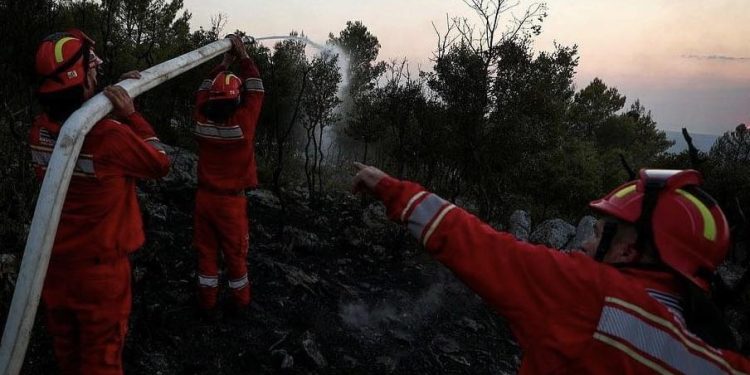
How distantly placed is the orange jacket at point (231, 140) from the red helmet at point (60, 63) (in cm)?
184

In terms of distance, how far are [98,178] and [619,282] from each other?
2.57 meters

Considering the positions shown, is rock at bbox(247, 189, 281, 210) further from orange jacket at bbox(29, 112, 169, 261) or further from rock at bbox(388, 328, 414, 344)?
orange jacket at bbox(29, 112, 169, 261)

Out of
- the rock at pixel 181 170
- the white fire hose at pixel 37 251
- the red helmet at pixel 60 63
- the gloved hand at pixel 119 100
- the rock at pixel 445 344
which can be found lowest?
the rock at pixel 445 344

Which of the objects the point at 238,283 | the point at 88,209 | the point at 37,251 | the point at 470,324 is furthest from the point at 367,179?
the point at 470,324

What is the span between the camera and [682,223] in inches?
55.2

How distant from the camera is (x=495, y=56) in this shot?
12.1 meters

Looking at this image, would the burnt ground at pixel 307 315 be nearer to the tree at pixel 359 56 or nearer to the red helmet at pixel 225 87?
the red helmet at pixel 225 87

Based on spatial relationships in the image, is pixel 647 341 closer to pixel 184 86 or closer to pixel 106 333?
pixel 106 333

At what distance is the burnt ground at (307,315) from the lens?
13.2ft

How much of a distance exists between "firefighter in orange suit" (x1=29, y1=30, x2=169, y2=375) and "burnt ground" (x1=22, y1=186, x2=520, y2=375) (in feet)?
3.75

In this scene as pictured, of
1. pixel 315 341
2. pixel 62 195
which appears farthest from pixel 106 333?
pixel 315 341

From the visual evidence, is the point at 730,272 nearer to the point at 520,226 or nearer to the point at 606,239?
the point at 520,226

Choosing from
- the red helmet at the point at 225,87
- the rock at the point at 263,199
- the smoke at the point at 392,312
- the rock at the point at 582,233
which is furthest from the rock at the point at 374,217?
the red helmet at the point at 225,87

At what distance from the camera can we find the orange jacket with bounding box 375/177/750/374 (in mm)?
1299
